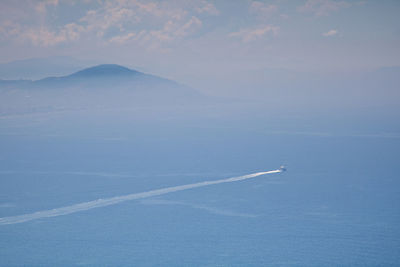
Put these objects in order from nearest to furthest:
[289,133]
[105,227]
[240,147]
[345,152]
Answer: [105,227] → [345,152] → [240,147] → [289,133]

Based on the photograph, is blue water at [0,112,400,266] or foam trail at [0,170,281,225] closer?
blue water at [0,112,400,266]

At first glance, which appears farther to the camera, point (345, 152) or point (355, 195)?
point (345, 152)

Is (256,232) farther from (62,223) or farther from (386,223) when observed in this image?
(62,223)

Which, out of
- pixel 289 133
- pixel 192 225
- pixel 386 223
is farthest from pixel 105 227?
pixel 289 133

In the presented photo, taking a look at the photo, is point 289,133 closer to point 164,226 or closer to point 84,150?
point 84,150

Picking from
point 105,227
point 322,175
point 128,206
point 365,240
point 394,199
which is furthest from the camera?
point 322,175

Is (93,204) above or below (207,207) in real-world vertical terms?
above

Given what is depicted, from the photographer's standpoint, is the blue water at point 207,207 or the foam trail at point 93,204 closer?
the blue water at point 207,207
